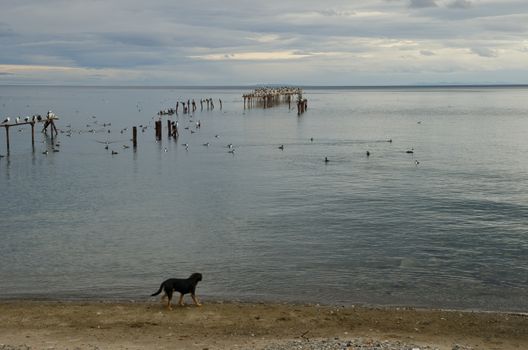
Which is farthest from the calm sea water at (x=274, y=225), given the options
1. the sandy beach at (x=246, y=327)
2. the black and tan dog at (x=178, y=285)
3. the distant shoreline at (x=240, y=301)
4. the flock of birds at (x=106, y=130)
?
the black and tan dog at (x=178, y=285)

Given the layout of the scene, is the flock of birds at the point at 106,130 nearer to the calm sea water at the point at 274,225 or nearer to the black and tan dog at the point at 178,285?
the calm sea water at the point at 274,225

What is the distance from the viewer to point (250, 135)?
83.8m

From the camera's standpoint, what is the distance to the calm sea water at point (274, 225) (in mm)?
22594

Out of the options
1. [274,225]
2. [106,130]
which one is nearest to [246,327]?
[274,225]

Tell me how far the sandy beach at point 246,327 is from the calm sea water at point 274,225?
164cm

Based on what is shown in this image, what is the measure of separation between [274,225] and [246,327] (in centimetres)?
1440

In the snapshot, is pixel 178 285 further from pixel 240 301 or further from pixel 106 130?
pixel 106 130

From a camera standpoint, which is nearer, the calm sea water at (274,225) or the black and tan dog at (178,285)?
the black and tan dog at (178,285)

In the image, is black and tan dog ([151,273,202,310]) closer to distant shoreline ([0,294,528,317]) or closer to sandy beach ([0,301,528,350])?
sandy beach ([0,301,528,350])

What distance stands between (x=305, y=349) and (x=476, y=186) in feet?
103

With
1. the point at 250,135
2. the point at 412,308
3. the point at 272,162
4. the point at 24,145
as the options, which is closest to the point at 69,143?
the point at 24,145

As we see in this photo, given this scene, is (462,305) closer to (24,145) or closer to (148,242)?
(148,242)

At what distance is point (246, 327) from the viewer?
1748 cm

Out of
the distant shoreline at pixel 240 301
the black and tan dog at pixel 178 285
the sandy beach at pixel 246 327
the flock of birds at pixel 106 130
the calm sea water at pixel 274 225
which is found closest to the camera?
the sandy beach at pixel 246 327
